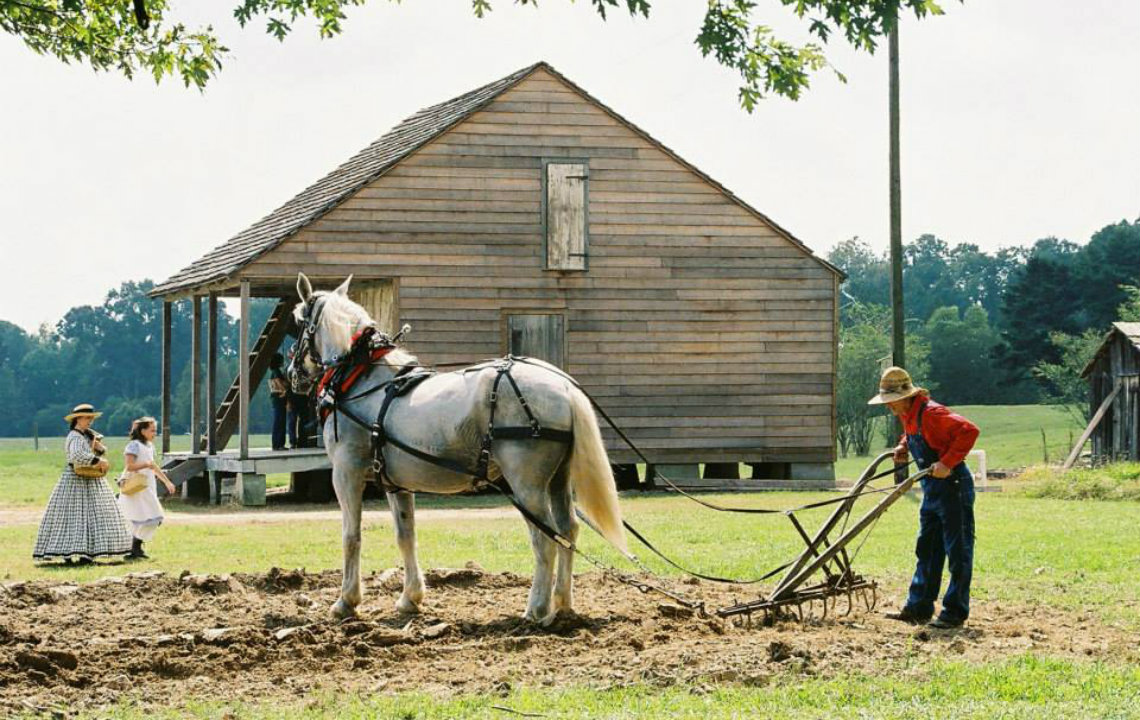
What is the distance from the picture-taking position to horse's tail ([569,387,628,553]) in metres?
10.2

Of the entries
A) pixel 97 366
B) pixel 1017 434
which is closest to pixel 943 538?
pixel 1017 434

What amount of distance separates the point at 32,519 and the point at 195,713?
15982 mm

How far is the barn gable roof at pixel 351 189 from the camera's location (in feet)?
84.1

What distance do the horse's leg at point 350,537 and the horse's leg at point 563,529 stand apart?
147cm

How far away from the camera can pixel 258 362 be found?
2850 cm

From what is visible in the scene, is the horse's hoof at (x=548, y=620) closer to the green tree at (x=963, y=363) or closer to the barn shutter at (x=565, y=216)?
the barn shutter at (x=565, y=216)

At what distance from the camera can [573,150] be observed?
1072 inches

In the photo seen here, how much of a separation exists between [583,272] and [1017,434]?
3936cm

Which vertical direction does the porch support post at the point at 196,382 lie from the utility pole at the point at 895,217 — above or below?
below

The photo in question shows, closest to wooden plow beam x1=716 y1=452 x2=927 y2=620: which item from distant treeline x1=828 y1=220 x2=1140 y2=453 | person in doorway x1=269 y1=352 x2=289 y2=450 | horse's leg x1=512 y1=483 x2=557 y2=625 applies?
horse's leg x1=512 y1=483 x2=557 y2=625

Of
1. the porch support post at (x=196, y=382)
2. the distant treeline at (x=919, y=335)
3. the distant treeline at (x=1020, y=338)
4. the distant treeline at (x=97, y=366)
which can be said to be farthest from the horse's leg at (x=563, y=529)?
the distant treeline at (x=97, y=366)

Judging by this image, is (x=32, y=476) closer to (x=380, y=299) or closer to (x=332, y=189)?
(x=332, y=189)

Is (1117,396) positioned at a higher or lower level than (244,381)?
lower

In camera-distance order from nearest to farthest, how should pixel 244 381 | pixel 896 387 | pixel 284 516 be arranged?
pixel 896 387
pixel 284 516
pixel 244 381
